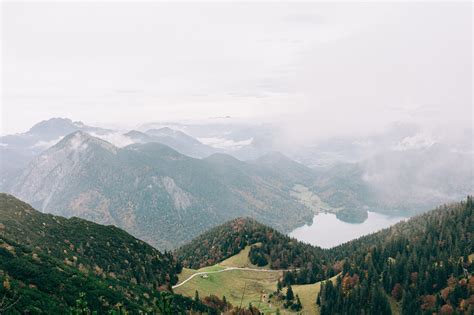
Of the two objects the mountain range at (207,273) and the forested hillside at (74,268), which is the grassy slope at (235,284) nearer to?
the mountain range at (207,273)

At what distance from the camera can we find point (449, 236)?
142000 mm

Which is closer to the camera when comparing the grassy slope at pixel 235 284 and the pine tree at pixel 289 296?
the grassy slope at pixel 235 284

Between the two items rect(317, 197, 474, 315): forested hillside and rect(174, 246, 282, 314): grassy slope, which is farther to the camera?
rect(174, 246, 282, 314): grassy slope

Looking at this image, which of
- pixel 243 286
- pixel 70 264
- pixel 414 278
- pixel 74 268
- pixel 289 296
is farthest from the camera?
pixel 243 286

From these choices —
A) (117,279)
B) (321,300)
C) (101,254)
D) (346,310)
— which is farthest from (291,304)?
(101,254)

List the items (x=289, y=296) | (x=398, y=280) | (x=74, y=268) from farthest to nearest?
1. (x=289, y=296)
2. (x=398, y=280)
3. (x=74, y=268)

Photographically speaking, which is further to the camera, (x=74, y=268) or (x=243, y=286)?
(x=243, y=286)

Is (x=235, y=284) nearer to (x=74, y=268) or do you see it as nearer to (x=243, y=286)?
(x=243, y=286)

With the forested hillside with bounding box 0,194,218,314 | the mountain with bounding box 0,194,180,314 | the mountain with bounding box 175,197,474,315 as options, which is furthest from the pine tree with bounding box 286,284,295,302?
the mountain with bounding box 0,194,180,314

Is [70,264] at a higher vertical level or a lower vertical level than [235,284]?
higher

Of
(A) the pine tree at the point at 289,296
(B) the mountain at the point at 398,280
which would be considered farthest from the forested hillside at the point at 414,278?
(A) the pine tree at the point at 289,296

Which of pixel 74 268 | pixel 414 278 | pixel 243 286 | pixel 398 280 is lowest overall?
pixel 243 286

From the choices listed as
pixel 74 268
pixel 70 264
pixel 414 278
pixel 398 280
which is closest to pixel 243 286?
pixel 398 280

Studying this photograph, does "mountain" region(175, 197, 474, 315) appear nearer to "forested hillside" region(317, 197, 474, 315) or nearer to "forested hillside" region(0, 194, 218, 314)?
"forested hillside" region(317, 197, 474, 315)
